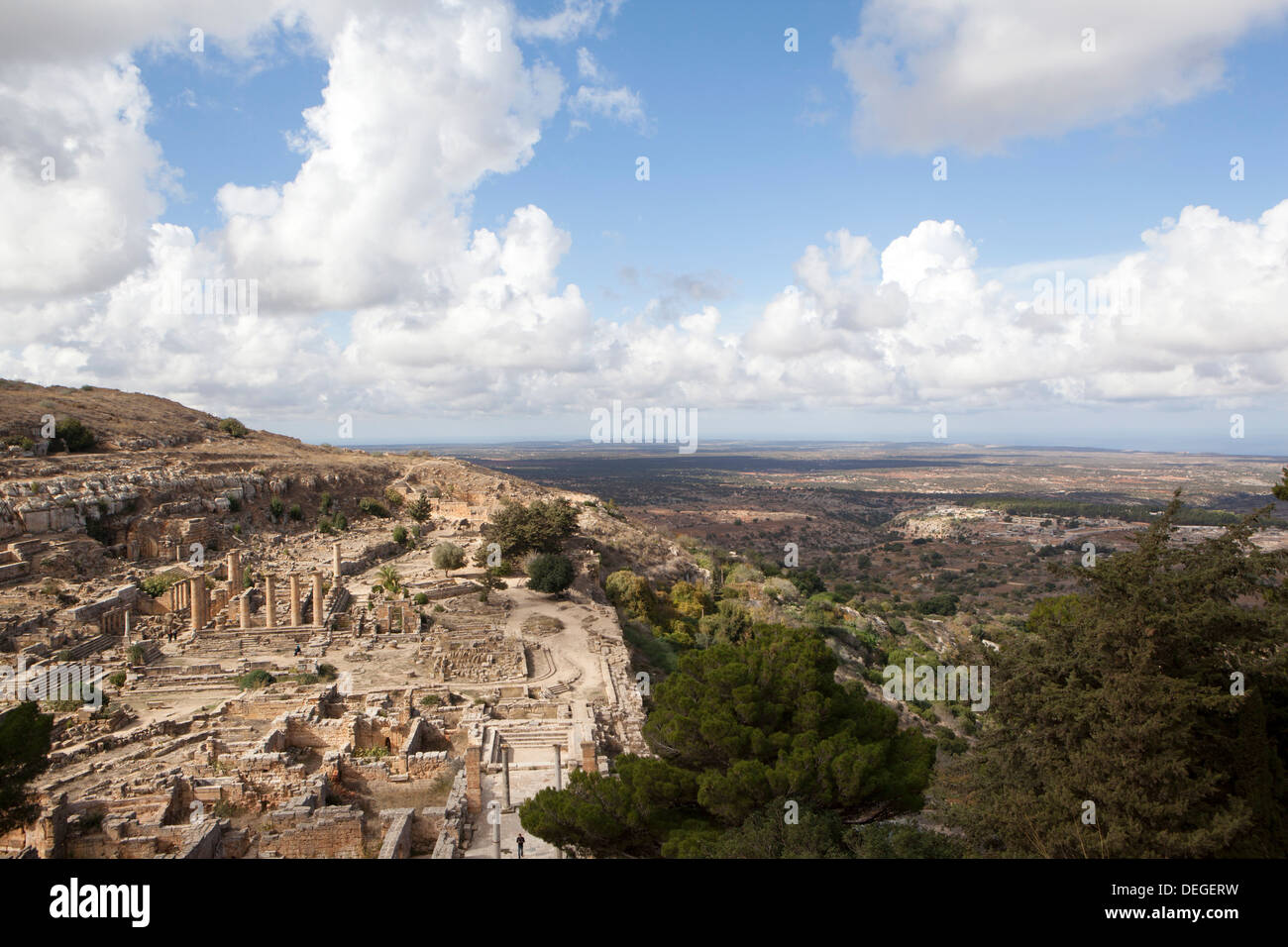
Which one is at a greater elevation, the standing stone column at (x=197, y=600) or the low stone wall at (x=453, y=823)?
the standing stone column at (x=197, y=600)

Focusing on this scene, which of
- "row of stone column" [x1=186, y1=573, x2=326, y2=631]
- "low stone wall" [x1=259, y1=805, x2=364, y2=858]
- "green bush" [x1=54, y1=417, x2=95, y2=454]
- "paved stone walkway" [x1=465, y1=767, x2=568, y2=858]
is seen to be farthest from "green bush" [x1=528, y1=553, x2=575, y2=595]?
"green bush" [x1=54, y1=417, x2=95, y2=454]

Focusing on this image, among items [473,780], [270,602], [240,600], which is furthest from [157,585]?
[473,780]

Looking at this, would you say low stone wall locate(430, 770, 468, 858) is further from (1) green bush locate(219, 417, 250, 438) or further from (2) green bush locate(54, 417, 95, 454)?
(1) green bush locate(219, 417, 250, 438)

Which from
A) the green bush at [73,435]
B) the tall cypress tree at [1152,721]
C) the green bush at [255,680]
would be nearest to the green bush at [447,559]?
the green bush at [255,680]

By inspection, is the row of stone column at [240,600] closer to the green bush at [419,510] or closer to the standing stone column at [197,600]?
the standing stone column at [197,600]

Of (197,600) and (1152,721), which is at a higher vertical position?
(1152,721)

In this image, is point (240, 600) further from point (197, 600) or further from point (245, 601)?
point (197, 600)

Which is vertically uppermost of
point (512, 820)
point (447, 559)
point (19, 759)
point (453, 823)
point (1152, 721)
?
point (1152, 721)

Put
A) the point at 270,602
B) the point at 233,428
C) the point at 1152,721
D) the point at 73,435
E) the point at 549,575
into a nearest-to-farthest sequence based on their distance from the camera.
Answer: the point at 1152,721 < the point at 270,602 < the point at 549,575 < the point at 73,435 < the point at 233,428

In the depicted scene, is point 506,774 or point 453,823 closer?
point 453,823
